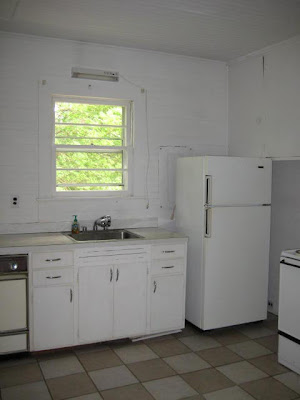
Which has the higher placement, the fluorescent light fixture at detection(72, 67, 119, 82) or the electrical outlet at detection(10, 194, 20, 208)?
the fluorescent light fixture at detection(72, 67, 119, 82)

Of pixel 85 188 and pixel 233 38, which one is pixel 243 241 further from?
pixel 233 38

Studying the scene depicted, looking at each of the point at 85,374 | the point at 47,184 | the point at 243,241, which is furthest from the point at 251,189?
the point at 85,374

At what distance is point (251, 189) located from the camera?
4.12 m

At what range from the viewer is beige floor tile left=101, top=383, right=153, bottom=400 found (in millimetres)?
2932

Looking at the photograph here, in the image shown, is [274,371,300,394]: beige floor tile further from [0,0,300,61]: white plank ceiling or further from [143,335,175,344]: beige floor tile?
[0,0,300,61]: white plank ceiling

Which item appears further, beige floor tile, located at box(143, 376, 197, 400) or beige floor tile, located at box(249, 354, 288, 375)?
beige floor tile, located at box(249, 354, 288, 375)

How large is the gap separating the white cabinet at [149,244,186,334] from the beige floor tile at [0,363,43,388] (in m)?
1.10

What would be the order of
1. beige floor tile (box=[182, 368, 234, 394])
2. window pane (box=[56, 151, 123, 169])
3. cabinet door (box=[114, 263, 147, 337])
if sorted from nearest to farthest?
beige floor tile (box=[182, 368, 234, 394]) → cabinet door (box=[114, 263, 147, 337]) → window pane (box=[56, 151, 123, 169])

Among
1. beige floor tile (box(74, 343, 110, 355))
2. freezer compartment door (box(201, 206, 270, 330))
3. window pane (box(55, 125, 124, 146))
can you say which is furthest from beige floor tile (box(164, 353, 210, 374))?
window pane (box(55, 125, 124, 146))

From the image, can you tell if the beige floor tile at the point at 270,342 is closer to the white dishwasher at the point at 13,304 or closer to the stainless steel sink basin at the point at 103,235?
the stainless steel sink basin at the point at 103,235

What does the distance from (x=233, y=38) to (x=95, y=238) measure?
2.31m

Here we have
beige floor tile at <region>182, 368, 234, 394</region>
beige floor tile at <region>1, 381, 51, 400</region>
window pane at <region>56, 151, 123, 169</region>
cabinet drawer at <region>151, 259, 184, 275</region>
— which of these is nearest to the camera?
beige floor tile at <region>1, 381, 51, 400</region>

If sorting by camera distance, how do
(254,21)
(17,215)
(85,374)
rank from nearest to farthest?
(85,374), (254,21), (17,215)

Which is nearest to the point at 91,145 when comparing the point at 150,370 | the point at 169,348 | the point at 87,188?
the point at 87,188
